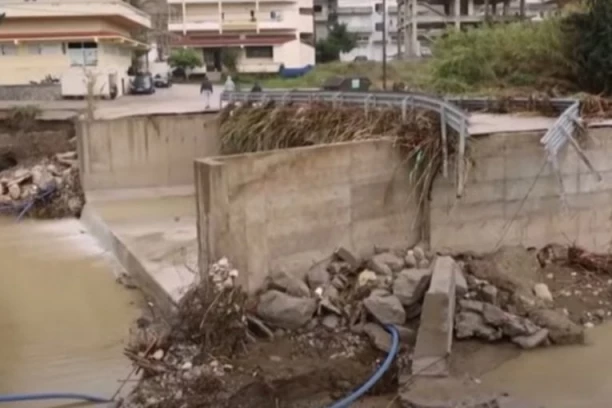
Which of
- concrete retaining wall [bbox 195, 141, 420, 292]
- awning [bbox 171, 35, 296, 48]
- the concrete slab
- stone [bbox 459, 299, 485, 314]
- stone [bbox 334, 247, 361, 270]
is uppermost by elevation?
awning [bbox 171, 35, 296, 48]

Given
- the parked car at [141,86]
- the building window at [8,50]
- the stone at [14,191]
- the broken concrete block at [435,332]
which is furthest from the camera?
the parked car at [141,86]

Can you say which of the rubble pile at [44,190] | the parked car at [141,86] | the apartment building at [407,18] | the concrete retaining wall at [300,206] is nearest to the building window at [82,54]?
the parked car at [141,86]

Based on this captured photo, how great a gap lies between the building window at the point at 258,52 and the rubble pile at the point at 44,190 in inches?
1288

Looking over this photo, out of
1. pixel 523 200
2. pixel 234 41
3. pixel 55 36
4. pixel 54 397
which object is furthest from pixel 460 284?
pixel 234 41

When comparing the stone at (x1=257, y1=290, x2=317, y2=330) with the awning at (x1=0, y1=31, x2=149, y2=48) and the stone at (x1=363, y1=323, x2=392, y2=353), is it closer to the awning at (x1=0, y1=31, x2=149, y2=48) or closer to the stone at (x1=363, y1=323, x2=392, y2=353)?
the stone at (x1=363, y1=323, x2=392, y2=353)

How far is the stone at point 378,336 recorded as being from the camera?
9.18 metres

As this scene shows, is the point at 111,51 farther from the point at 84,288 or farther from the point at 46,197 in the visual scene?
the point at 84,288

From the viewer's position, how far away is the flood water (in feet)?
29.7

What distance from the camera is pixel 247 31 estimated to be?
5306 centimetres

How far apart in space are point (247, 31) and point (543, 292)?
4434cm

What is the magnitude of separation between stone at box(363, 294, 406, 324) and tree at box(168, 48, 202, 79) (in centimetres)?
4204

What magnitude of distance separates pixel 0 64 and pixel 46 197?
18.6 meters

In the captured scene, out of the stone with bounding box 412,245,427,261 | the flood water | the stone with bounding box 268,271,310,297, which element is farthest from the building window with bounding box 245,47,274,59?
the stone with bounding box 268,271,310,297

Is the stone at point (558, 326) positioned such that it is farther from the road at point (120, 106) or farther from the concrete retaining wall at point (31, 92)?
the concrete retaining wall at point (31, 92)
